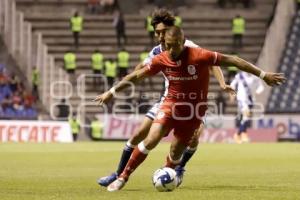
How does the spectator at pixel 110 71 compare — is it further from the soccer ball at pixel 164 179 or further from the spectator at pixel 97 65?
the soccer ball at pixel 164 179

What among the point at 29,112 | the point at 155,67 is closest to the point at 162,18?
the point at 155,67

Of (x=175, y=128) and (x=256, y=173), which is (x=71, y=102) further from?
(x=175, y=128)

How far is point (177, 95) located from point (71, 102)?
26.3 metres

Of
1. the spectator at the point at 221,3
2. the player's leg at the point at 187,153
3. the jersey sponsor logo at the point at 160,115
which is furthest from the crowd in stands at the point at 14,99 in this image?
the jersey sponsor logo at the point at 160,115

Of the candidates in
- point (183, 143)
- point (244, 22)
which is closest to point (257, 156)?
point (183, 143)

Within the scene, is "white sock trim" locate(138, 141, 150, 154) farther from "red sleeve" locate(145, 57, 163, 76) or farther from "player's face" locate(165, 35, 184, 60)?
"player's face" locate(165, 35, 184, 60)

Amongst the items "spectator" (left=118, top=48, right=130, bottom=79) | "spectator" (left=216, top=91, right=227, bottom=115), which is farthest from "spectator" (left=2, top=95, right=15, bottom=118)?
"spectator" (left=216, top=91, right=227, bottom=115)

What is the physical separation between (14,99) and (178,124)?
26.7 metres

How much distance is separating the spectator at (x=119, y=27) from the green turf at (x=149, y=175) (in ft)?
55.6

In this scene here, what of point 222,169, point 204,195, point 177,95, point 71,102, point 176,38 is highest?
point 176,38

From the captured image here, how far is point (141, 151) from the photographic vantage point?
445 inches

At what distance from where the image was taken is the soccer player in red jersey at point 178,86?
10.9 m

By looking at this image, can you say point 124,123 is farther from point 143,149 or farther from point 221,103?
point 143,149

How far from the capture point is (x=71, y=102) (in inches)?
1473
